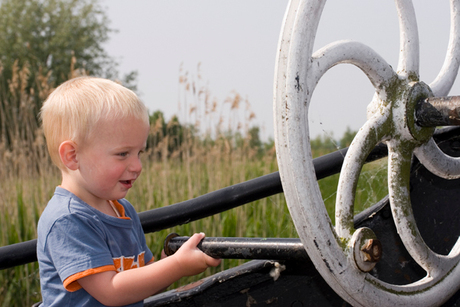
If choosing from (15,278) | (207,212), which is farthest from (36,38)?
(207,212)

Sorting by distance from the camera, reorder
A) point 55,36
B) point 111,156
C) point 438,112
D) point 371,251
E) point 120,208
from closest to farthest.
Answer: point 371,251, point 438,112, point 111,156, point 120,208, point 55,36

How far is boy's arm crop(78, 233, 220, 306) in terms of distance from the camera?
806 mm

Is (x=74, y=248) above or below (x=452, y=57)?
below

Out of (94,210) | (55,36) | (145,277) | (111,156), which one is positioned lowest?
(145,277)

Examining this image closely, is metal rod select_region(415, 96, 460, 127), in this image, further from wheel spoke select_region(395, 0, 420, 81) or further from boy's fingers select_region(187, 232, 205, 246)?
boy's fingers select_region(187, 232, 205, 246)

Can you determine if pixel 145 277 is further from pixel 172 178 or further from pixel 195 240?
pixel 172 178

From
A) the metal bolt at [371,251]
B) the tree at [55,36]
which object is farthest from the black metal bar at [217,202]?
the tree at [55,36]

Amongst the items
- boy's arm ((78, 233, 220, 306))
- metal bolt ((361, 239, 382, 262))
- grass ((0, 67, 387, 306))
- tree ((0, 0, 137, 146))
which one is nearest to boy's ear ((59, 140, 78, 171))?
boy's arm ((78, 233, 220, 306))

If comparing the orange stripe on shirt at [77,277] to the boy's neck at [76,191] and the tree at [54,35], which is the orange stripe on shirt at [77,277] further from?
the tree at [54,35]

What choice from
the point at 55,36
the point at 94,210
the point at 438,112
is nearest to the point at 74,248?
the point at 94,210

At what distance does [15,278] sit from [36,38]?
67.1 ft

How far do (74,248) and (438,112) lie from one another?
0.67 m

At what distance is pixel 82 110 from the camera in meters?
0.85

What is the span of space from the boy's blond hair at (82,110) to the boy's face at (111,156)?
2 cm
